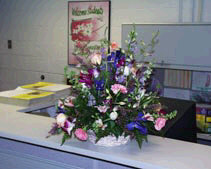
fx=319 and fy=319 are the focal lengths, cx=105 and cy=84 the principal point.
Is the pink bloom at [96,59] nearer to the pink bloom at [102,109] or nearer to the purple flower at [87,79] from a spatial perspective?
the purple flower at [87,79]

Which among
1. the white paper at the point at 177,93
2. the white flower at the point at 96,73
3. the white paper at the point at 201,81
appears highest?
the white flower at the point at 96,73

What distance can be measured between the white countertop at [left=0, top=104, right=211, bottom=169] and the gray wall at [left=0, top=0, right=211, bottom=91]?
2.32 m

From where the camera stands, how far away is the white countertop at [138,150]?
1.25m

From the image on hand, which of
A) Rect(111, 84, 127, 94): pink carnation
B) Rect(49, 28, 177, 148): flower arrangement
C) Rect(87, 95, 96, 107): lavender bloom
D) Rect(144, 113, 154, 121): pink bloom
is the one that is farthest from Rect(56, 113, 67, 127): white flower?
Rect(144, 113, 154, 121): pink bloom

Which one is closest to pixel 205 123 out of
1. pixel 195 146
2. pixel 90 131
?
pixel 195 146

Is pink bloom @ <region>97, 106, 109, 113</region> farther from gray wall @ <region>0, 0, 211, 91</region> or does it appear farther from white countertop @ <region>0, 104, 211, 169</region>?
gray wall @ <region>0, 0, 211, 91</region>

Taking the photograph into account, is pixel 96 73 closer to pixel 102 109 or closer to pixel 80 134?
pixel 102 109

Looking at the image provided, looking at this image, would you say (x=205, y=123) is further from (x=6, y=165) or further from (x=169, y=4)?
(x=6, y=165)

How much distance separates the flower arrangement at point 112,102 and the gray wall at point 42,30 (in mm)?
2289

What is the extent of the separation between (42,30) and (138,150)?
3.47m

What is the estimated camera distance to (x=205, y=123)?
317 cm

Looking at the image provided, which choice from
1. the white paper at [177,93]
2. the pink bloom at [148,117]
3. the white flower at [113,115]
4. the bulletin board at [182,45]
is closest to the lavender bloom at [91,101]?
the white flower at [113,115]

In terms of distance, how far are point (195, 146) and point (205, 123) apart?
1841mm

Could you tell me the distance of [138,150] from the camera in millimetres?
1373
